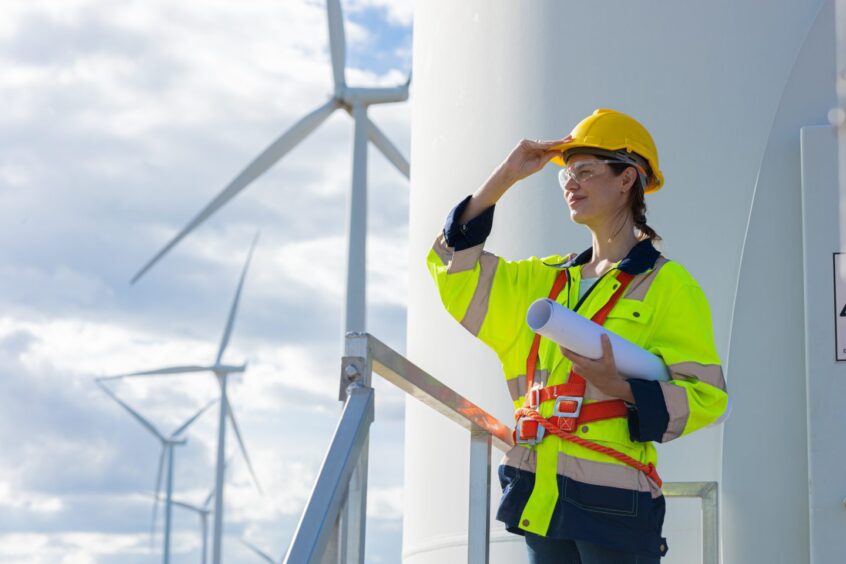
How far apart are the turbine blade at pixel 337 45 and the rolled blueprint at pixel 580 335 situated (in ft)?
55.4

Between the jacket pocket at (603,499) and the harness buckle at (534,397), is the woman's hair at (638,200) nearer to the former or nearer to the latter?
the harness buckle at (534,397)

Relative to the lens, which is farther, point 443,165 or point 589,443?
point 443,165

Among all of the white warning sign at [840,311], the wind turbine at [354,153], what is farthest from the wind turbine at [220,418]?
the white warning sign at [840,311]

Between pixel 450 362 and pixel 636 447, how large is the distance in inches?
87.4

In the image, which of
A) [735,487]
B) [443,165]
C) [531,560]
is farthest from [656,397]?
[443,165]

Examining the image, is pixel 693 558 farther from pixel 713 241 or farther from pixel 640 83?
pixel 640 83

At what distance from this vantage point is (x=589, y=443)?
13.3 feet

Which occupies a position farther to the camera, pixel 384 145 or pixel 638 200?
pixel 384 145

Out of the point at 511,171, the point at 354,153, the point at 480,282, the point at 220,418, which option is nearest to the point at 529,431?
the point at 480,282

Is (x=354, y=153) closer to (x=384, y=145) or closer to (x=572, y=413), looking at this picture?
(x=384, y=145)

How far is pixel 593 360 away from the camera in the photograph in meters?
3.92

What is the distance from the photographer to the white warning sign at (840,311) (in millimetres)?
5395

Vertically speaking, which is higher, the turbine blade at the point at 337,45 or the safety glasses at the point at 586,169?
the turbine blade at the point at 337,45

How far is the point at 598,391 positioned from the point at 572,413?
0.35ft
